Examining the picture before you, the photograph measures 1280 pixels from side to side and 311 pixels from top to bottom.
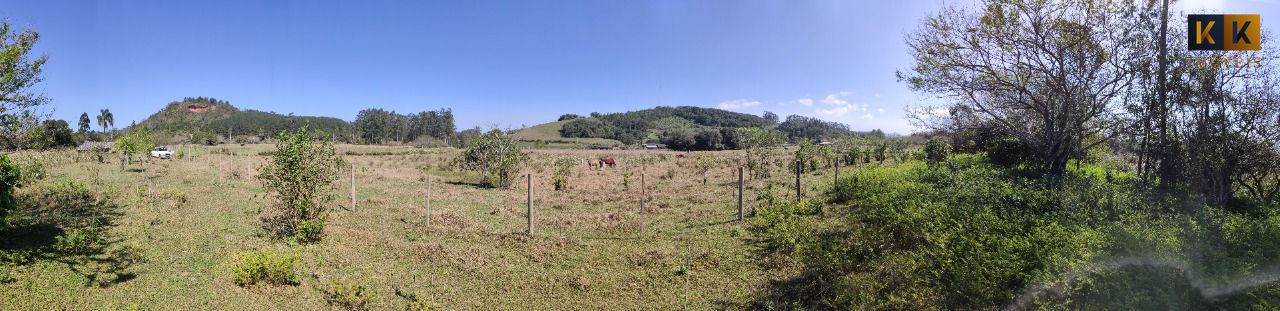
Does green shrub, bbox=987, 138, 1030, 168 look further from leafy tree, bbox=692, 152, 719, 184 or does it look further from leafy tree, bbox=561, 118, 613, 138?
leafy tree, bbox=561, 118, 613, 138

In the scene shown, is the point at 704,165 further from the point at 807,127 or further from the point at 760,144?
the point at 807,127

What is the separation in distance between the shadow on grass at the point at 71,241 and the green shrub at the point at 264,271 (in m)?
1.71

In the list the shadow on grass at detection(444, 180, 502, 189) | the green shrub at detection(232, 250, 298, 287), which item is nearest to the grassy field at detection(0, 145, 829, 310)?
the green shrub at detection(232, 250, 298, 287)

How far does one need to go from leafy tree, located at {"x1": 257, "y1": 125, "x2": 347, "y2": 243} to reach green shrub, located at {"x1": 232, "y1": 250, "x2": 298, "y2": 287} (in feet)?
8.98

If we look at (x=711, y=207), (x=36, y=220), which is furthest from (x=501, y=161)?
(x=36, y=220)

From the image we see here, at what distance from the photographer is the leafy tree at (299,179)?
1139cm

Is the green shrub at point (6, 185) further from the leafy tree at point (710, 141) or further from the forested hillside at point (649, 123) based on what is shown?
the forested hillside at point (649, 123)

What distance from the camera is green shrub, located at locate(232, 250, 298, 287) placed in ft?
27.6

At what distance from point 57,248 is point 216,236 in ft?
7.96

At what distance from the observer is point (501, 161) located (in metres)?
24.3

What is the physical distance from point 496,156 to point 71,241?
53.1 feet

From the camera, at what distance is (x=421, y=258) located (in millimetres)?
10789

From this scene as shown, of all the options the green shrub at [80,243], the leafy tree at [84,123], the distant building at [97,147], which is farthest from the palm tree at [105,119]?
the green shrub at [80,243]

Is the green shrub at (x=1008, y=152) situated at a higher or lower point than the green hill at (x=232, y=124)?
lower
